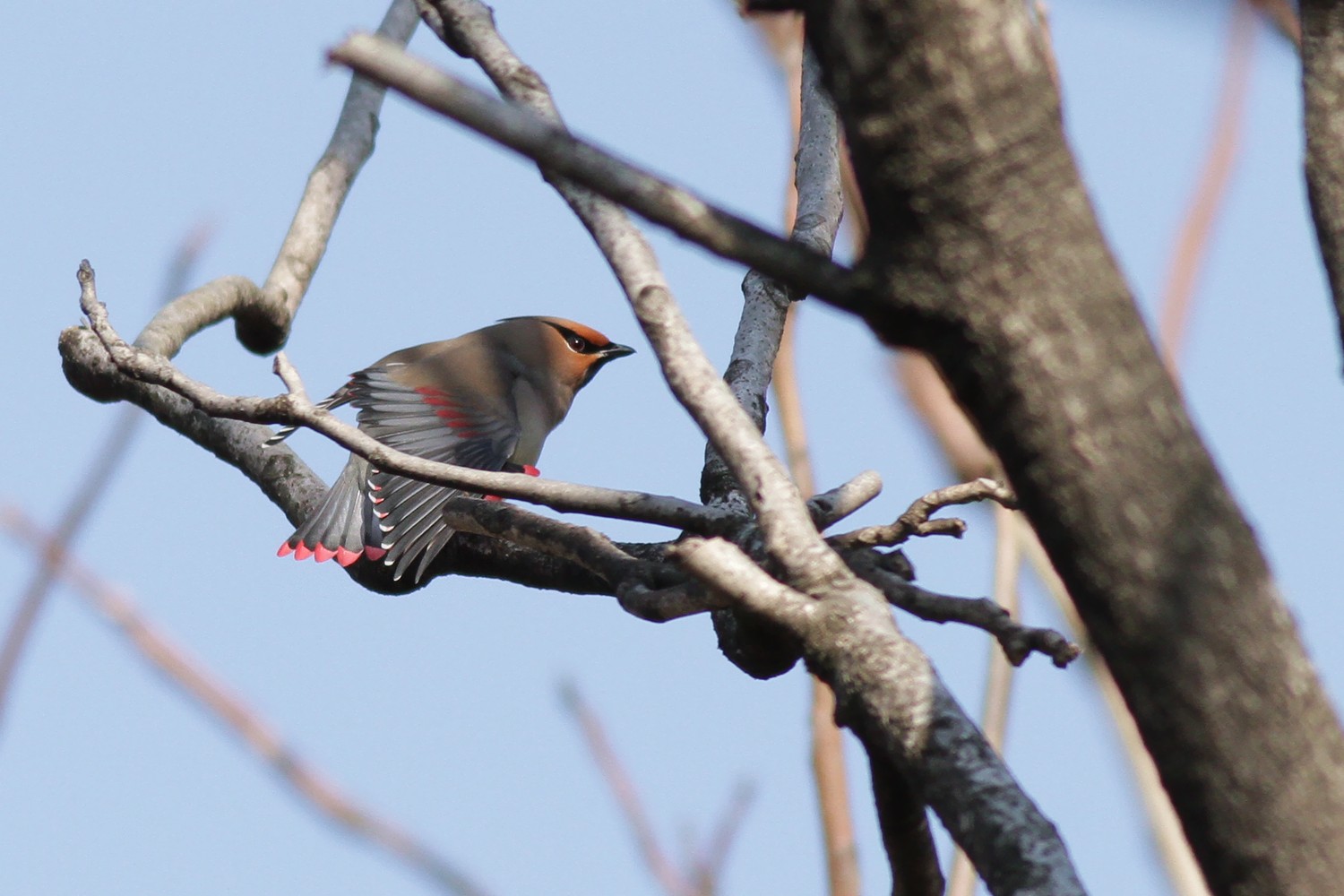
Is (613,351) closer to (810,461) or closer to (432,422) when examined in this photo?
(432,422)

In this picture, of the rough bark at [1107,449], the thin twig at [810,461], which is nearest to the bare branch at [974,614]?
the rough bark at [1107,449]

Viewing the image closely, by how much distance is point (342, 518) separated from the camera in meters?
4.13

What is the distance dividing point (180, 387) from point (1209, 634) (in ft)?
5.30

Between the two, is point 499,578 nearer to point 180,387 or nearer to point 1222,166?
point 180,387

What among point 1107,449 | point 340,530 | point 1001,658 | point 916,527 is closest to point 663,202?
point 1107,449

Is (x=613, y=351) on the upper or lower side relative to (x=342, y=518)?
upper

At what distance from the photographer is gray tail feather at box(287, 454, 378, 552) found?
392 centimetres

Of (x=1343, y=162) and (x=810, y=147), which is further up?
(x=810, y=147)

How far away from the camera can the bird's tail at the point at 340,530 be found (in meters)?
3.90

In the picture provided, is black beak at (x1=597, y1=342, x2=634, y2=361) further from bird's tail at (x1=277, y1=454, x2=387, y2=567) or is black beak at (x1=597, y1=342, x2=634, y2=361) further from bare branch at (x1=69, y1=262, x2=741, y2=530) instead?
bare branch at (x1=69, y1=262, x2=741, y2=530)

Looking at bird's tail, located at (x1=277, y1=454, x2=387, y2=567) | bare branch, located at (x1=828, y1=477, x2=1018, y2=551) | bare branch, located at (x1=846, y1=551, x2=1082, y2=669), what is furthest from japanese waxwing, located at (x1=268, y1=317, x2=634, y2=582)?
bare branch, located at (x1=846, y1=551, x2=1082, y2=669)

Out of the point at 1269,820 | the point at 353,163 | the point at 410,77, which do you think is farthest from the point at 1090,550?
the point at 353,163

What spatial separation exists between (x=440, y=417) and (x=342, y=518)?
1.60 meters

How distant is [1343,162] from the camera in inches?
68.4
